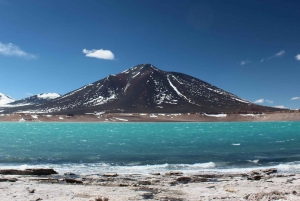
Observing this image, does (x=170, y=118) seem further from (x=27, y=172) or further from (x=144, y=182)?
(x=144, y=182)

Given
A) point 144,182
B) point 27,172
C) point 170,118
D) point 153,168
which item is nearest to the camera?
point 144,182

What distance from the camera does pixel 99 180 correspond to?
1458 centimetres

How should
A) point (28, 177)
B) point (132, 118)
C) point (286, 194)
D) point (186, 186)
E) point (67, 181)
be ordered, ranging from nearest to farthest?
point (286, 194) → point (186, 186) → point (67, 181) → point (28, 177) → point (132, 118)

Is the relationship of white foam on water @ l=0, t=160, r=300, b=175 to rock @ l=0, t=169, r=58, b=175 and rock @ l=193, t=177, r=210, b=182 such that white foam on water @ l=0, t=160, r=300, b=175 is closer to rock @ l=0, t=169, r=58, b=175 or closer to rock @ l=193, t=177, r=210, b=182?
rock @ l=0, t=169, r=58, b=175

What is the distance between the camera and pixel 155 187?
1262cm

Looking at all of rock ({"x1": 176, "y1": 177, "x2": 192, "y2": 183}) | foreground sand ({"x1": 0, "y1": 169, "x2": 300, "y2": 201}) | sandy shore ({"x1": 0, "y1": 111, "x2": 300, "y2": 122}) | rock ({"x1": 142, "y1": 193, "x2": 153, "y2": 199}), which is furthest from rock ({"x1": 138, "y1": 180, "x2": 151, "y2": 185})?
sandy shore ({"x1": 0, "y1": 111, "x2": 300, "y2": 122})

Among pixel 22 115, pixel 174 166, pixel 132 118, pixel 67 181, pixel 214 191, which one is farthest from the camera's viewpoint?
pixel 22 115

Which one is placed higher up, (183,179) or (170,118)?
(170,118)

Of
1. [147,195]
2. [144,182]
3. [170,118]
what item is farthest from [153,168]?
[170,118]

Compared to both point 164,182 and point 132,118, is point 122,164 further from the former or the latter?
→ point 132,118

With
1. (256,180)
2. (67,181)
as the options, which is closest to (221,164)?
(256,180)

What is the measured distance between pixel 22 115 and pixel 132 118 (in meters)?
75.7

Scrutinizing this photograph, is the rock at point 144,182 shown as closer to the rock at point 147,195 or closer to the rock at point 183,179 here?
the rock at point 183,179

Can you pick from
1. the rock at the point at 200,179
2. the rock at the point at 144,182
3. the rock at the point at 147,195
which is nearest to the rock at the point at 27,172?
the rock at the point at 144,182
